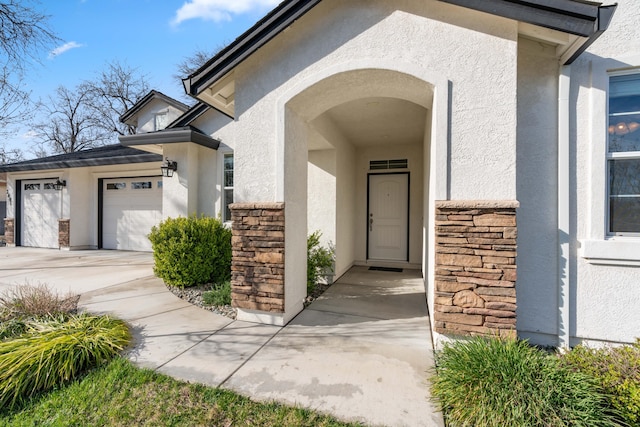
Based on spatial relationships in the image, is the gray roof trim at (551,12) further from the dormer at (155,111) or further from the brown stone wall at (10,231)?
the brown stone wall at (10,231)

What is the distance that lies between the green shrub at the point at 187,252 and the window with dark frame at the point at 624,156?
6.19 metres

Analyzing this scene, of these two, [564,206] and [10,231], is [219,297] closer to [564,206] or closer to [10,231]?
[564,206]

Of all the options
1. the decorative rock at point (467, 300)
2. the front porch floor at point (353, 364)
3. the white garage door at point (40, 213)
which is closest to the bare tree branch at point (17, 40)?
the white garage door at point (40, 213)

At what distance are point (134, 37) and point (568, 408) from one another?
35.4 ft

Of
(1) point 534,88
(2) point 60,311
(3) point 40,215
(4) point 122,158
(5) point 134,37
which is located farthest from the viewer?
(3) point 40,215

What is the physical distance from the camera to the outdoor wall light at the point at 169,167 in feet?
23.7

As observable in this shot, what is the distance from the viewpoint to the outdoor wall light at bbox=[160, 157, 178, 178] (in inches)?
284

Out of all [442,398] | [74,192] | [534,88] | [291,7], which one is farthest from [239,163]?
[74,192]

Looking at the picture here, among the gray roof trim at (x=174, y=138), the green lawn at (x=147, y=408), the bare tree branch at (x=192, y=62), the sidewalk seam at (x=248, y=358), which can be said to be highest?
the bare tree branch at (x=192, y=62)

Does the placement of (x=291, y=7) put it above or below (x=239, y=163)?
above

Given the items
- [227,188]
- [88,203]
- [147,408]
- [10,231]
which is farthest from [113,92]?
[147,408]

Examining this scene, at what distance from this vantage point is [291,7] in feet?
11.4

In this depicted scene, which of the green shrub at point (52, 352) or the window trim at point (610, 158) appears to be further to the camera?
the window trim at point (610, 158)

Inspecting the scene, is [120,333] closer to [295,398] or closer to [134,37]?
[295,398]
